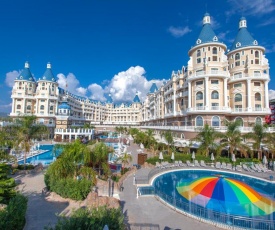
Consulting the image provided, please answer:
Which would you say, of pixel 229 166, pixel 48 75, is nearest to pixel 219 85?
pixel 229 166

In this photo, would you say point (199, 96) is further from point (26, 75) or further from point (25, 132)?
point (26, 75)

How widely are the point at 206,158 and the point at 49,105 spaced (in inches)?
2069

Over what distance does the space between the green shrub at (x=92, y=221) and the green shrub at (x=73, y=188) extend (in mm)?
5646

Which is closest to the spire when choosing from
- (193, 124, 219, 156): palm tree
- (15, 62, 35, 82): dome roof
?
(15, 62, 35, 82): dome roof

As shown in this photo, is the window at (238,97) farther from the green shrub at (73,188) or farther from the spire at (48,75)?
the spire at (48,75)

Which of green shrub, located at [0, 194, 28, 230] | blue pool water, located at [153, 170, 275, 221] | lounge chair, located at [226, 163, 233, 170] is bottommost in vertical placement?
blue pool water, located at [153, 170, 275, 221]

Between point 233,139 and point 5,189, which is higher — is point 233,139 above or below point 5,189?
above

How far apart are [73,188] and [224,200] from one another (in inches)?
416

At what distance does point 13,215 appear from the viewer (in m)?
6.93

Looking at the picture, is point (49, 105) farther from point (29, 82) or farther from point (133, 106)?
point (133, 106)

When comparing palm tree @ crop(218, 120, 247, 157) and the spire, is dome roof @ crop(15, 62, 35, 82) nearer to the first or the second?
the spire

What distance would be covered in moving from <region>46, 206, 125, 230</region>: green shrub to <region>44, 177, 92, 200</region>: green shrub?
5.65 metres

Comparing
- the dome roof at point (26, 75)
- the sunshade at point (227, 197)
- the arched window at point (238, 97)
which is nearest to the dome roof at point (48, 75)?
the dome roof at point (26, 75)

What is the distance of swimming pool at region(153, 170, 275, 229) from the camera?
10180 millimetres
